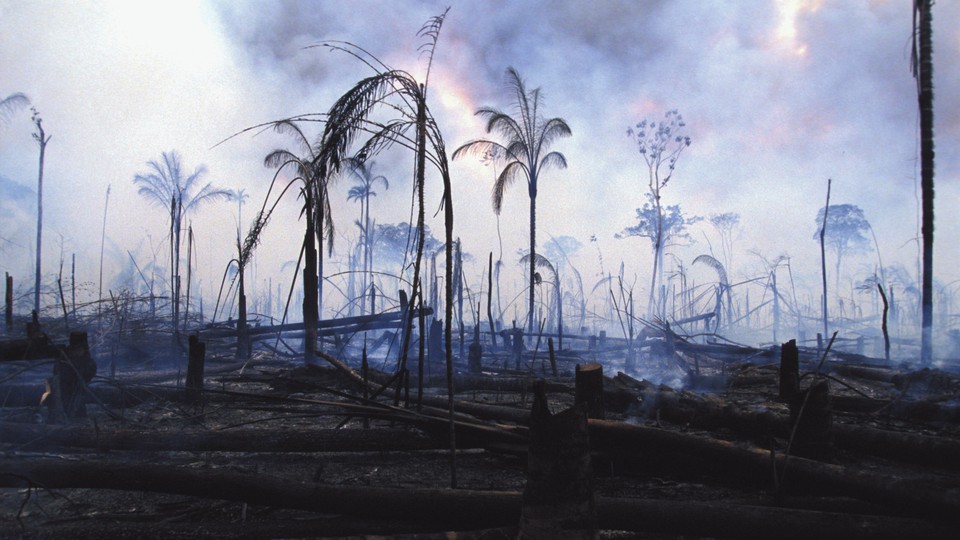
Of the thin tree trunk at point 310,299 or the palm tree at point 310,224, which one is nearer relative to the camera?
the palm tree at point 310,224

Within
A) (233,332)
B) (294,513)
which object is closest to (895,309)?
(233,332)

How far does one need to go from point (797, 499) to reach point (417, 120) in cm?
350

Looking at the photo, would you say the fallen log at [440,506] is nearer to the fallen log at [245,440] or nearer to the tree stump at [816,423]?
the fallen log at [245,440]

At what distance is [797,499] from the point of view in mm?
2746

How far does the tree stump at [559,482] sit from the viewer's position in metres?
1.95

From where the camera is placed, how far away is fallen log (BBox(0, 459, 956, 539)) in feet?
7.29

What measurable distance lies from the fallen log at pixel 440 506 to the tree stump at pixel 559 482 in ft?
1.85

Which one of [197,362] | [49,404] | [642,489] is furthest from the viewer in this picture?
[197,362]

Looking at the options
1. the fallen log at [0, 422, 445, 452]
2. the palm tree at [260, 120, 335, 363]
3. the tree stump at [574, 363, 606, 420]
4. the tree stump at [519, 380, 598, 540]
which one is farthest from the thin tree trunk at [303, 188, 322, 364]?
the tree stump at [519, 380, 598, 540]

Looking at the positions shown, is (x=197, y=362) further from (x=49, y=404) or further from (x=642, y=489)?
(x=642, y=489)

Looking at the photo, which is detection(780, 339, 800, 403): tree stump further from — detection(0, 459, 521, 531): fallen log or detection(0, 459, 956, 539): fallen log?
detection(0, 459, 521, 531): fallen log

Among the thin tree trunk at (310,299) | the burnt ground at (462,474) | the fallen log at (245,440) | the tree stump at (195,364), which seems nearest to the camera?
the burnt ground at (462,474)

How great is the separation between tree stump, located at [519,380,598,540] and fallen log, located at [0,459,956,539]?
0.56 meters

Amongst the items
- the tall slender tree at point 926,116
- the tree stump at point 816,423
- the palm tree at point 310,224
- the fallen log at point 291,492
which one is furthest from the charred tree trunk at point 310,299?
the tall slender tree at point 926,116
